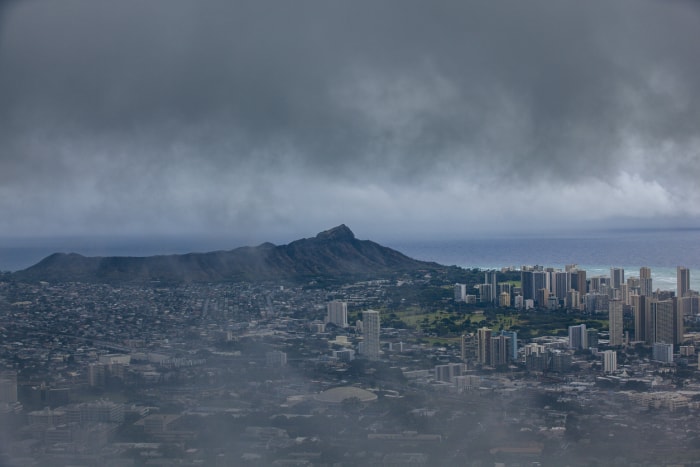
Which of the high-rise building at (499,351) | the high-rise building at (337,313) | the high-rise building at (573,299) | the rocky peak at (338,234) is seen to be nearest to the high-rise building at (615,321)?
Result: the high-rise building at (573,299)

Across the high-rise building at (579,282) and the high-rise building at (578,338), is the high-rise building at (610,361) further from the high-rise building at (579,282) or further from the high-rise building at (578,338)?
the high-rise building at (579,282)

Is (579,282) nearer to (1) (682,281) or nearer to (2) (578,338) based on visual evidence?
(1) (682,281)

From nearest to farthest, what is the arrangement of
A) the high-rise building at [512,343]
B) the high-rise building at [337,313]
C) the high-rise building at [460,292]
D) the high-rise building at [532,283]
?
1. the high-rise building at [512,343]
2. the high-rise building at [337,313]
3. the high-rise building at [460,292]
4. the high-rise building at [532,283]

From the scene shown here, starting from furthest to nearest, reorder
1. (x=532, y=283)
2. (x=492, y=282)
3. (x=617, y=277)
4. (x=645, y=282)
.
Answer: (x=532, y=283)
(x=492, y=282)
(x=617, y=277)
(x=645, y=282)

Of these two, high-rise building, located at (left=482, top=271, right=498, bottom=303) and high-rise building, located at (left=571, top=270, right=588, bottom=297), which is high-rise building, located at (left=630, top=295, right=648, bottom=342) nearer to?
high-rise building, located at (left=571, top=270, right=588, bottom=297)

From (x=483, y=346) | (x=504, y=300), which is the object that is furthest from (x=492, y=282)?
(x=483, y=346)

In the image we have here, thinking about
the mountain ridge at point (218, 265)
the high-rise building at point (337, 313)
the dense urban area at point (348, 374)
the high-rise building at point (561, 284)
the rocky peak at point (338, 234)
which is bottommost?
the dense urban area at point (348, 374)

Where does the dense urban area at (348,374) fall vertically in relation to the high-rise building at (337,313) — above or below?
below

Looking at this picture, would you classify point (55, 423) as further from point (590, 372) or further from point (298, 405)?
point (590, 372)
